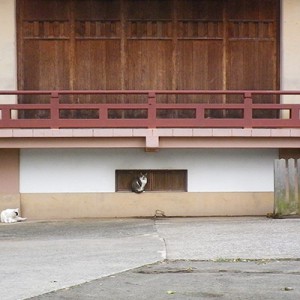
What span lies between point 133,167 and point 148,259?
712cm

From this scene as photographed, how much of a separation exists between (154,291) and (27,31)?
10820 millimetres

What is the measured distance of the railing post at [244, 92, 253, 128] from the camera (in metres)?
18.1

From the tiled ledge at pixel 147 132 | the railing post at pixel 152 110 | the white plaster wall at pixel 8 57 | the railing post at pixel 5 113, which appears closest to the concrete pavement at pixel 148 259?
the tiled ledge at pixel 147 132

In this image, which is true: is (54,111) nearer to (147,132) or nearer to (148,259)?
(147,132)

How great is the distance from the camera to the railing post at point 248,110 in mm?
18078

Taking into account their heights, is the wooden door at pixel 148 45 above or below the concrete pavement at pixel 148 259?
above

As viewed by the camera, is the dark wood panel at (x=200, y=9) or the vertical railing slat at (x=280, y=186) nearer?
the vertical railing slat at (x=280, y=186)

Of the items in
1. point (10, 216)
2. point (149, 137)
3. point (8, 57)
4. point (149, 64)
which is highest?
point (8, 57)

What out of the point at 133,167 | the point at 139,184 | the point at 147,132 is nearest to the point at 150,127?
the point at 147,132

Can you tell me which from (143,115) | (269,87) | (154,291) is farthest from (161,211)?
(154,291)

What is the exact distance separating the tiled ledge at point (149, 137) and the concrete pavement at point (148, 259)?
1942 mm

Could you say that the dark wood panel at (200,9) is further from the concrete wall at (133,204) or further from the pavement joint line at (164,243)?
the pavement joint line at (164,243)

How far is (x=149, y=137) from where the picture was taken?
1781 centimetres

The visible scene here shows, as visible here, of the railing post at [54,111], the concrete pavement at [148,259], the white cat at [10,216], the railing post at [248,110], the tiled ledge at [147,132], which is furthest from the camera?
the white cat at [10,216]
